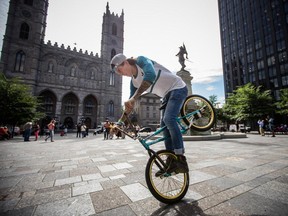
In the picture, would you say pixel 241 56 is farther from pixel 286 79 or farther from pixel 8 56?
pixel 8 56

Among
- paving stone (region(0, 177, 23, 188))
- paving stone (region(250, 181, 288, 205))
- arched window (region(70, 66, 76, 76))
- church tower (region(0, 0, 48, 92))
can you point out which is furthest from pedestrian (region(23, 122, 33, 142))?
arched window (region(70, 66, 76, 76))

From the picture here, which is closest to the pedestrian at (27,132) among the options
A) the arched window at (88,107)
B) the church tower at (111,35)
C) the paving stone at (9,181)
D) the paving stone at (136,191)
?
the paving stone at (9,181)

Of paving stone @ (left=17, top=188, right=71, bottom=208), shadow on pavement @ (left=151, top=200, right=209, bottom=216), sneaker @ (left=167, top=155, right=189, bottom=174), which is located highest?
sneaker @ (left=167, top=155, right=189, bottom=174)

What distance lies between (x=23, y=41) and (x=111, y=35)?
1041 inches

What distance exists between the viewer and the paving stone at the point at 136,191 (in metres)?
2.13

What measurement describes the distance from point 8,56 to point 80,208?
166ft

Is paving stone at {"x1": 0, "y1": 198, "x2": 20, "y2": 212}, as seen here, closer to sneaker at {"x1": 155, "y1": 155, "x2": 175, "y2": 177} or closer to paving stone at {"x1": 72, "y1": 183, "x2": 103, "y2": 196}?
paving stone at {"x1": 72, "y1": 183, "x2": 103, "y2": 196}

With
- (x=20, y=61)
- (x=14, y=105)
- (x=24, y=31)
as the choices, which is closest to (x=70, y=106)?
(x=20, y=61)

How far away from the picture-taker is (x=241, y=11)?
54219 mm

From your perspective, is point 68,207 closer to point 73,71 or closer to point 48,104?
point 48,104

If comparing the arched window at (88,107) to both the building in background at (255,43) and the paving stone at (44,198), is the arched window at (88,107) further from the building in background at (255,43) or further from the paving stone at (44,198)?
the building in background at (255,43)

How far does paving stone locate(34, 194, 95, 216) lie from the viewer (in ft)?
5.79

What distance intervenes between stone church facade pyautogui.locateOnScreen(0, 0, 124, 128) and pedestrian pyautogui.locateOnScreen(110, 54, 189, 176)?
140 ft

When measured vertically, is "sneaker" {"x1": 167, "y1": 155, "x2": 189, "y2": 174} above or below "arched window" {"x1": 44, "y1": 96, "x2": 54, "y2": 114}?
below
